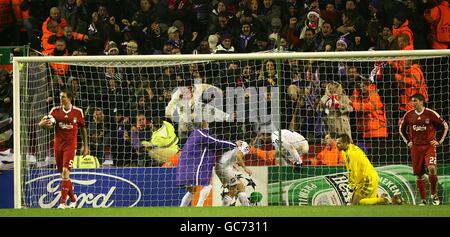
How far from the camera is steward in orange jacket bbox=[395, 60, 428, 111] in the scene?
1513cm

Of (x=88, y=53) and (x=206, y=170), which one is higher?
(x=88, y=53)

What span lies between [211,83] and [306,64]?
1.44m

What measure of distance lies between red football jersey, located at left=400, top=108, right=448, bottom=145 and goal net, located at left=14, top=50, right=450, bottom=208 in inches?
11.1

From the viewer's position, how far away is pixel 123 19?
60.7 feet

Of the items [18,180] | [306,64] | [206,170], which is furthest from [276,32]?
[18,180]

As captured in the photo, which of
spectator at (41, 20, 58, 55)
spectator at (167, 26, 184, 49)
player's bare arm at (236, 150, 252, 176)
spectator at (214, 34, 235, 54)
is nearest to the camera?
player's bare arm at (236, 150, 252, 176)

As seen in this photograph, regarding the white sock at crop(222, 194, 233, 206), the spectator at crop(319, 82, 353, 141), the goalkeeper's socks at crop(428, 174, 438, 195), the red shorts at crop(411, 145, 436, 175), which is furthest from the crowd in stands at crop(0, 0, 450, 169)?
the goalkeeper's socks at crop(428, 174, 438, 195)

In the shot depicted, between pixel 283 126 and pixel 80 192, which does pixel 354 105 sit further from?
pixel 80 192

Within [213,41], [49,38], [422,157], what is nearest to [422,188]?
[422,157]

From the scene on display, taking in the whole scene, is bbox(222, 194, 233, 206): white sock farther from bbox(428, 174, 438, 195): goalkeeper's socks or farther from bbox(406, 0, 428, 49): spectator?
bbox(406, 0, 428, 49): spectator

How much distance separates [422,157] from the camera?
47.6ft

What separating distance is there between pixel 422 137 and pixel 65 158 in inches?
196

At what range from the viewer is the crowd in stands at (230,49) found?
15.0 m

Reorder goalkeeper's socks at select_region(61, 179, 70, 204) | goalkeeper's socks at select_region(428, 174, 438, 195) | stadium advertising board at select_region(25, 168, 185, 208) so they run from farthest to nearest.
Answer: stadium advertising board at select_region(25, 168, 185, 208) < goalkeeper's socks at select_region(428, 174, 438, 195) < goalkeeper's socks at select_region(61, 179, 70, 204)
